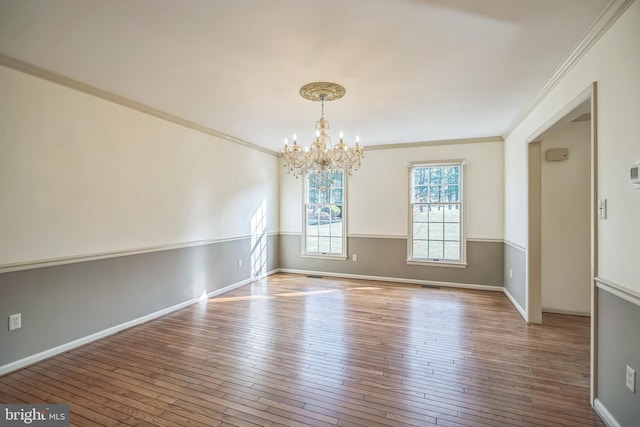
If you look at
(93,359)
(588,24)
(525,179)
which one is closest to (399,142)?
(525,179)

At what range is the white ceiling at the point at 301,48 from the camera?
1.92 meters

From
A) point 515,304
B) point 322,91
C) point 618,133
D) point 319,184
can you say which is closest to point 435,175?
point 515,304

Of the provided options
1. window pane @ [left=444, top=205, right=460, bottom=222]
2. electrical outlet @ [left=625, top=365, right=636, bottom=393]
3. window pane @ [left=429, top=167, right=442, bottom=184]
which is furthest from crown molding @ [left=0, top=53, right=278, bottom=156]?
electrical outlet @ [left=625, top=365, right=636, bottom=393]

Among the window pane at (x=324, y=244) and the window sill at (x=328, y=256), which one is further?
the window pane at (x=324, y=244)

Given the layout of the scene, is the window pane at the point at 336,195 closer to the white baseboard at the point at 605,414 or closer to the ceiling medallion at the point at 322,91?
the ceiling medallion at the point at 322,91

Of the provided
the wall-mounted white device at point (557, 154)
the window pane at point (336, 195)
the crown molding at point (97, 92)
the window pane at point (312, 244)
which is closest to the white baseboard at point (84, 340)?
the crown molding at point (97, 92)

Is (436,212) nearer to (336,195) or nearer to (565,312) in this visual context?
(336,195)

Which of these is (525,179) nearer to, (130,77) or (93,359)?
(130,77)

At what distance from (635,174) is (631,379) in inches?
45.5

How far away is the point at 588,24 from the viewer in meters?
2.04

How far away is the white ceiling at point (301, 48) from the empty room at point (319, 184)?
2 centimetres

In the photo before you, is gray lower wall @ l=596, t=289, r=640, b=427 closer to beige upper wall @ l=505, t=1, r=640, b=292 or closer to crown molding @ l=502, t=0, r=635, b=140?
beige upper wall @ l=505, t=1, r=640, b=292

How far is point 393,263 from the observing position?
5848 millimetres

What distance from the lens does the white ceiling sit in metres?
1.92
